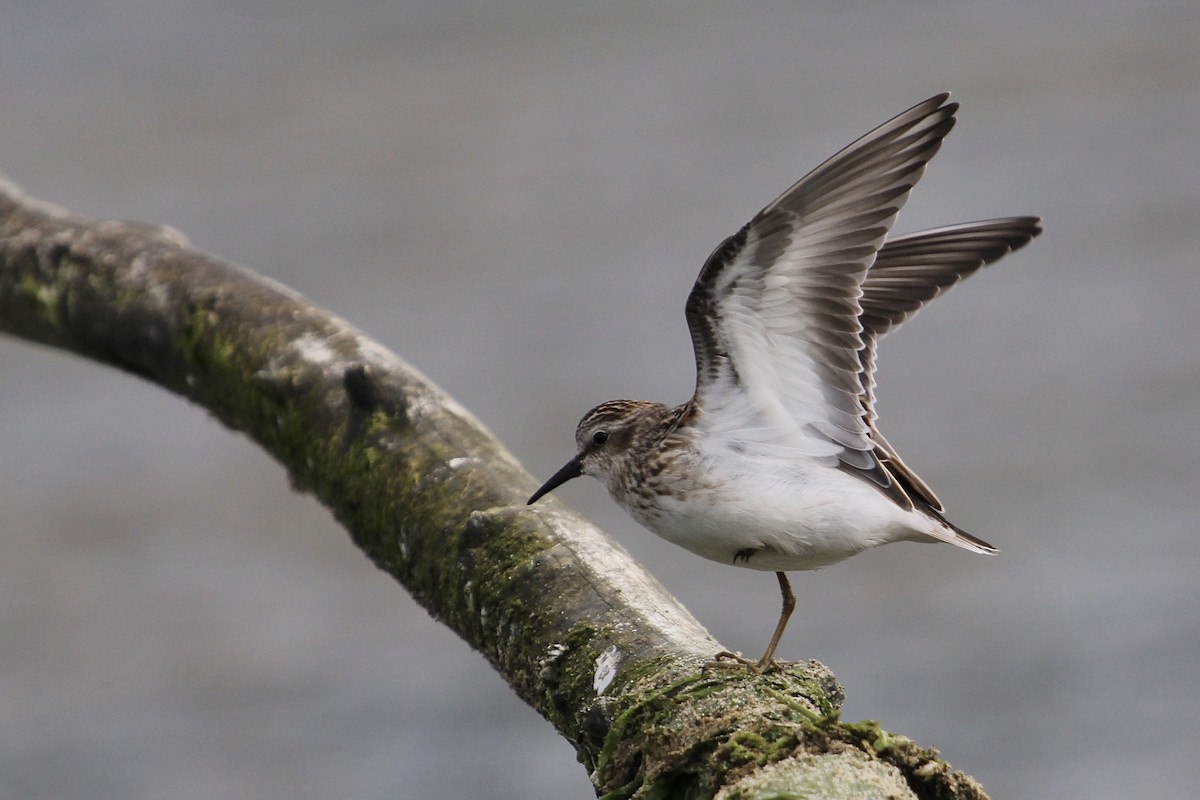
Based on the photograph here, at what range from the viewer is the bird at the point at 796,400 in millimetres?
4793

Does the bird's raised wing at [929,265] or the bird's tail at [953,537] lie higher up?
the bird's raised wing at [929,265]

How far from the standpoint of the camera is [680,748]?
369 centimetres

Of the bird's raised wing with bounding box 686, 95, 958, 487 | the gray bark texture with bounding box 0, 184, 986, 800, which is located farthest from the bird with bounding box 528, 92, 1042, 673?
the gray bark texture with bounding box 0, 184, 986, 800

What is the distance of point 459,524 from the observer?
16.4 feet

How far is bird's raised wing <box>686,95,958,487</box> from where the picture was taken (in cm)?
475

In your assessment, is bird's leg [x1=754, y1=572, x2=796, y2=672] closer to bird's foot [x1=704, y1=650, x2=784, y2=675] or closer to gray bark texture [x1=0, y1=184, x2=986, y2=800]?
bird's foot [x1=704, y1=650, x2=784, y2=675]

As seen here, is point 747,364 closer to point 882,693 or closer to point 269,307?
point 269,307

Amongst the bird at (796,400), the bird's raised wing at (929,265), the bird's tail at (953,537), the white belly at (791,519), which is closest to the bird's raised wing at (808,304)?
the bird at (796,400)

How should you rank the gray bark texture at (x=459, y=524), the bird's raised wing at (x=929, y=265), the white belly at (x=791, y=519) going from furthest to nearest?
1. the bird's raised wing at (x=929, y=265)
2. the white belly at (x=791, y=519)
3. the gray bark texture at (x=459, y=524)

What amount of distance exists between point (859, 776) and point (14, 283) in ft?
16.3

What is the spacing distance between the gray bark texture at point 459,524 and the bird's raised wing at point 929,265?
5.10 feet

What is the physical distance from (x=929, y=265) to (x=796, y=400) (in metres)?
0.98

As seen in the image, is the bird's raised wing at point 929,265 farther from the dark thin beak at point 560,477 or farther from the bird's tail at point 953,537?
the dark thin beak at point 560,477

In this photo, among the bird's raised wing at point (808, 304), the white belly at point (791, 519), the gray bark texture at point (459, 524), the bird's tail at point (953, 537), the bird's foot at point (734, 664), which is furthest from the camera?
the bird's tail at point (953, 537)
